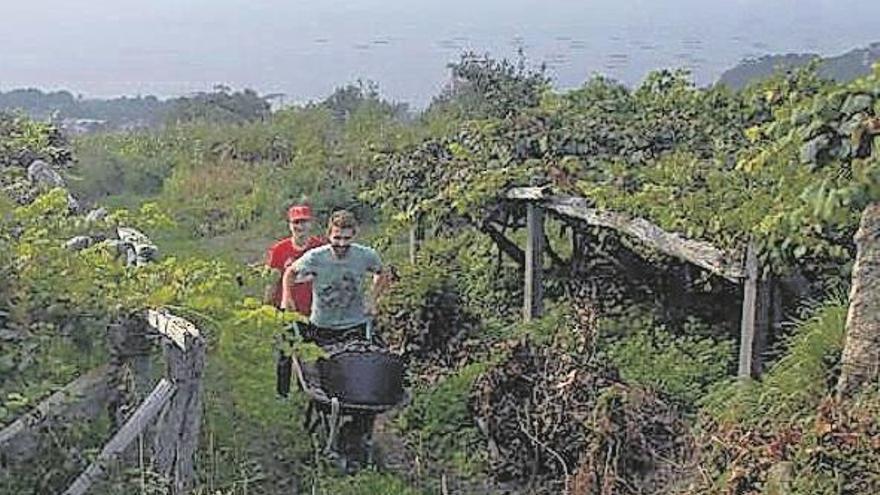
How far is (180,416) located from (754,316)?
3.73 metres

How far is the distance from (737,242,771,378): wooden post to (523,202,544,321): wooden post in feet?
10.7

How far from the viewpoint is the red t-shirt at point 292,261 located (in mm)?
9047

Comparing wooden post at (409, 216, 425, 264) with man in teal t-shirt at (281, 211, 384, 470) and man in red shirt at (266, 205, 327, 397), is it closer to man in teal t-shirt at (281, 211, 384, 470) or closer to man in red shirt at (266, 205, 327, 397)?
man in red shirt at (266, 205, 327, 397)

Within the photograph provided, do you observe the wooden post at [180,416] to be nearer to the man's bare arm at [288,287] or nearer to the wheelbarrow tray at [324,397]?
the wheelbarrow tray at [324,397]

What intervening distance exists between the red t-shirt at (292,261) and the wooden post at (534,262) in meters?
2.47

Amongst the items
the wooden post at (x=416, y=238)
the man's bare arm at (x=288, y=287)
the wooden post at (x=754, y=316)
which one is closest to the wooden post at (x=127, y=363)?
the man's bare arm at (x=288, y=287)

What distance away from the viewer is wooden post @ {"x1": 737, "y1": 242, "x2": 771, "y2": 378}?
26.5 feet

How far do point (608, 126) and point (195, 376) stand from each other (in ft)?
22.4

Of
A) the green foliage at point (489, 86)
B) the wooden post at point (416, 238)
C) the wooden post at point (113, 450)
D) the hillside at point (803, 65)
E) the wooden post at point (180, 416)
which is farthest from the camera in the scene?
the green foliage at point (489, 86)

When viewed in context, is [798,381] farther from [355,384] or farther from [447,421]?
[447,421]

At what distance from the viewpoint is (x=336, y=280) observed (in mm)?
8734

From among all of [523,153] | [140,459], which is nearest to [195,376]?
[140,459]

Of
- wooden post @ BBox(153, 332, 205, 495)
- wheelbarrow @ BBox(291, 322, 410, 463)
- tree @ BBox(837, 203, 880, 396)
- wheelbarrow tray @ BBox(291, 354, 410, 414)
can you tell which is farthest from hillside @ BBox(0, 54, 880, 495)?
wheelbarrow @ BBox(291, 322, 410, 463)

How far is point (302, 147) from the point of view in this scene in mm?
25172
